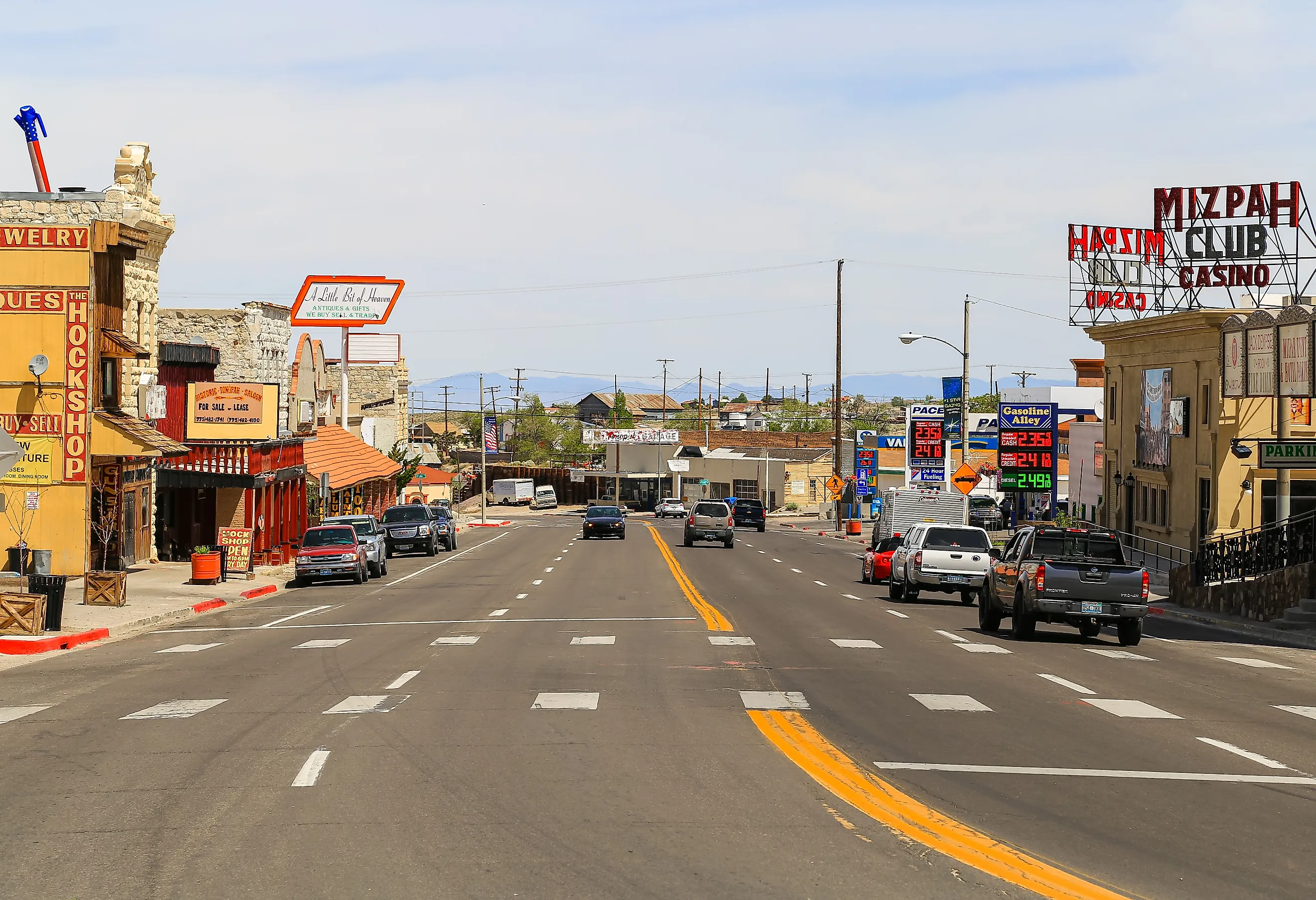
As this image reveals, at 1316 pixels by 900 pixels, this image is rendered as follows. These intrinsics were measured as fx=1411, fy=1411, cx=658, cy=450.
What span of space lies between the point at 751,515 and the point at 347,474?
34.1 m

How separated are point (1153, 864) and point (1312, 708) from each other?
8.68 m

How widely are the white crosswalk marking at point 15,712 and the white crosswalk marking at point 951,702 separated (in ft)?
31.2

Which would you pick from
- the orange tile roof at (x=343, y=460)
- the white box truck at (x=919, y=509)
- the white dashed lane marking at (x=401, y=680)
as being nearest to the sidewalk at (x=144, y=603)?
the white dashed lane marking at (x=401, y=680)

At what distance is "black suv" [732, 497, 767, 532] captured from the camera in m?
91.0

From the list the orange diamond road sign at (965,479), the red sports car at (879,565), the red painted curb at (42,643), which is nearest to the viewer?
the red painted curb at (42,643)

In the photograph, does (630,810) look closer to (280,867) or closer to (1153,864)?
(280,867)

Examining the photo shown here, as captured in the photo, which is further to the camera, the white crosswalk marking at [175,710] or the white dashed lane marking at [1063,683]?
the white dashed lane marking at [1063,683]

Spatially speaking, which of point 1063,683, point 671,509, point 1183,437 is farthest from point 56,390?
point 671,509

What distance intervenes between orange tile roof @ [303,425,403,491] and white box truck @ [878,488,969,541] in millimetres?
23415

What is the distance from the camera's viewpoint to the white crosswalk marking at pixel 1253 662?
21047 millimetres

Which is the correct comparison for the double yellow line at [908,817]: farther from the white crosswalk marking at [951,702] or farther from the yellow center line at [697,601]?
the yellow center line at [697,601]

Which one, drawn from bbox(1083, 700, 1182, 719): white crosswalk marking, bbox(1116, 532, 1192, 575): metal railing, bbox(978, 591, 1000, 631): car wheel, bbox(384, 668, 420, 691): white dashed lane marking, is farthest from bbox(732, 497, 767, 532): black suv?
bbox(1083, 700, 1182, 719): white crosswalk marking

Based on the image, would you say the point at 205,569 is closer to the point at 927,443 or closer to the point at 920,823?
the point at 920,823

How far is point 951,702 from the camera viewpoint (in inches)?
606
